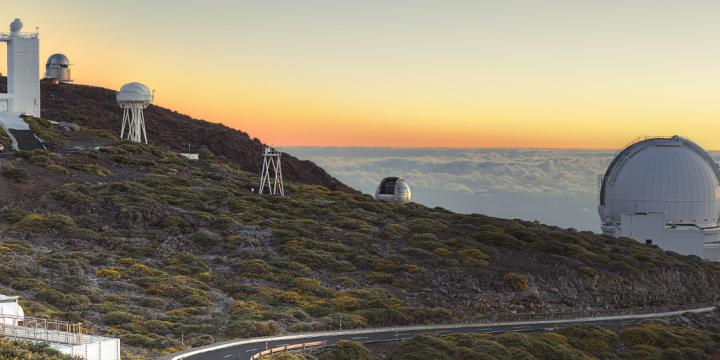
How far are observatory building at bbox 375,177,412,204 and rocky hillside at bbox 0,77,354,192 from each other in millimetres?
26962

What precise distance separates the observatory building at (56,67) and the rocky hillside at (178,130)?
3226mm

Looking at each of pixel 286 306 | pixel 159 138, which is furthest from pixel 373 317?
pixel 159 138

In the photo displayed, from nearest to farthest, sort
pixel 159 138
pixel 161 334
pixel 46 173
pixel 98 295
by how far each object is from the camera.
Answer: pixel 161 334
pixel 98 295
pixel 46 173
pixel 159 138

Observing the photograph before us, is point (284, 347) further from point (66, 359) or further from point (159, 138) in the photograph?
point (159, 138)

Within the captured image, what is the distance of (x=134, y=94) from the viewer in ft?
317

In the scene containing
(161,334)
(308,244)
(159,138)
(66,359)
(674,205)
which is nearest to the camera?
(66,359)

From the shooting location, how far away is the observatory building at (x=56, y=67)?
134m

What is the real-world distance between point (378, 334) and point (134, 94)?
56.9m

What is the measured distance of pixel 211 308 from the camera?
163 feet

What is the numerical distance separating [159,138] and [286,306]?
78.2 meters

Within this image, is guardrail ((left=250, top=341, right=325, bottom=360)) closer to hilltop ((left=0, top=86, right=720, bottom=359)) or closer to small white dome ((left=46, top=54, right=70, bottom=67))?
hilltop ((left=0, top=86, right=720, bottom=359))

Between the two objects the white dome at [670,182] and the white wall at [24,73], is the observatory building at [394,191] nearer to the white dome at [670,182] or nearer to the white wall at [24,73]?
the white dome at [670,182]

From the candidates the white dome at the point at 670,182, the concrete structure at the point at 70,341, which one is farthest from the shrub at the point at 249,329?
the white dome at the point at 670,182

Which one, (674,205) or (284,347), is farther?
(674,205)
